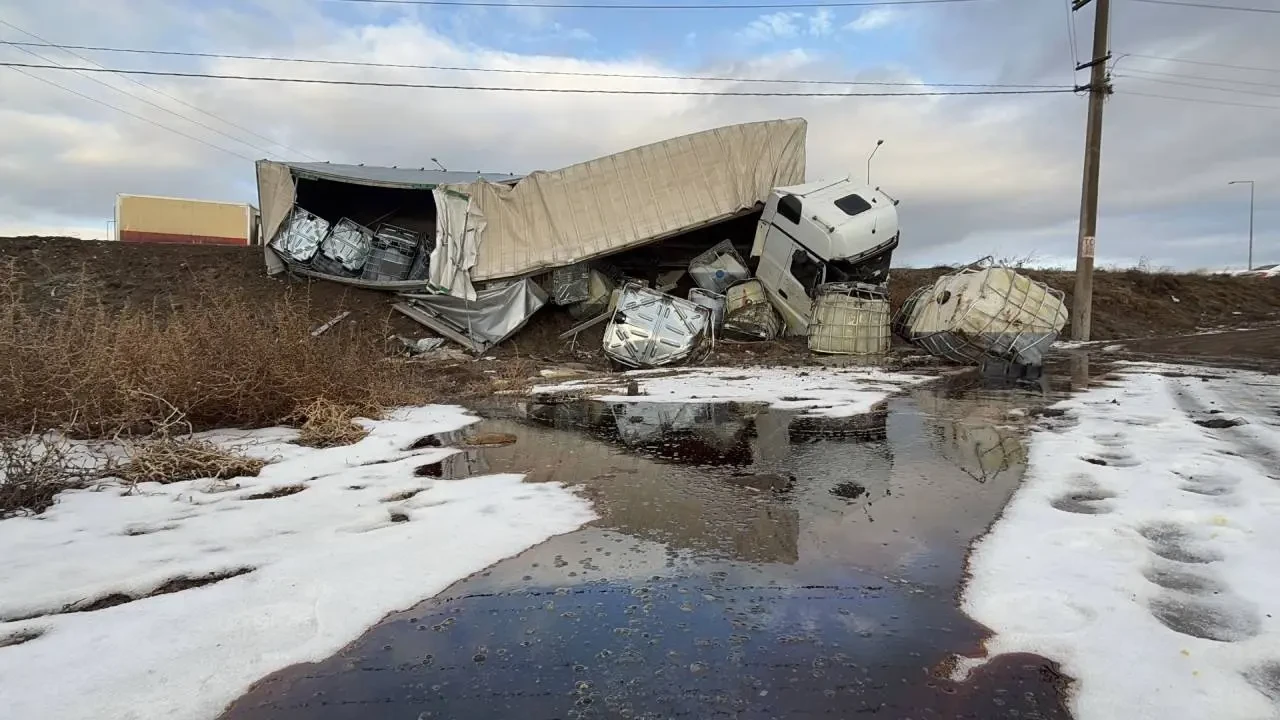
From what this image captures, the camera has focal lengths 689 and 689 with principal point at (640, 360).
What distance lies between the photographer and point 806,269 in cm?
1423

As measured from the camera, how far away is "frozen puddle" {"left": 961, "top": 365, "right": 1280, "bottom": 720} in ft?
7.41

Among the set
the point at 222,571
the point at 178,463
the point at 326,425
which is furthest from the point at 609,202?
the point at 222,571

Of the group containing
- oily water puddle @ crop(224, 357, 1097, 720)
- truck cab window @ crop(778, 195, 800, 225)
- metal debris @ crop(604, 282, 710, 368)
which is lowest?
oily water puddle @ crop(224, 357, 1097, 720)

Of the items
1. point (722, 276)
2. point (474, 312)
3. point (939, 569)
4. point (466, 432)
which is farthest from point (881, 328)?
point (939, 569)

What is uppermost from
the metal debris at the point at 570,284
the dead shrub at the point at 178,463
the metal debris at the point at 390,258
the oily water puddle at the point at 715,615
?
the metal debris at the point at 390,258

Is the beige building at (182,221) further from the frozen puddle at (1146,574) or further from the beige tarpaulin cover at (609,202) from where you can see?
the frozen puddle at (1146,574)

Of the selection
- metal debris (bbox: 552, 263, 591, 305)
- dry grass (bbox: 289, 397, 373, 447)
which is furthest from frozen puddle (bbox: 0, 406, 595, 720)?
metal debris (bbox: 552, 263, 591, 305)

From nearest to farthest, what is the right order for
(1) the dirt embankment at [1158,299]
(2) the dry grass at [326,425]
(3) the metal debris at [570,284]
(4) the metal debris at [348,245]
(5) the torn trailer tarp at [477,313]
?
1. (2) the dry grass at [326,425]
2. (5) the torn trailer tarp at [477,313]
3. (3) the metal debris at [570,284]
4. (4) the metal debris at [348,245]
5. (1) the dirt embankment at [1158,299]

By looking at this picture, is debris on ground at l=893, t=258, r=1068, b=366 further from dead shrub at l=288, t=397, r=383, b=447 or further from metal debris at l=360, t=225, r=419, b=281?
metal debris at l=360, t=225, r=419, b=281

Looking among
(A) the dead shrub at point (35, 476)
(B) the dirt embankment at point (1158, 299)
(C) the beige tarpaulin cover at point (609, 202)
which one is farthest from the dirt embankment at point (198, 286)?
(A) the dead shrub at point (35, 476)

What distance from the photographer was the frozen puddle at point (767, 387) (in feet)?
27.6

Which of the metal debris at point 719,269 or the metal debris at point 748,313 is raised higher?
the metal debris at point 719,269

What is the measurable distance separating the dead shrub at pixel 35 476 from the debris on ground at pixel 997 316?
1164 cm

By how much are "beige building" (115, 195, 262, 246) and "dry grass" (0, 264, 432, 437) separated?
19.7m
